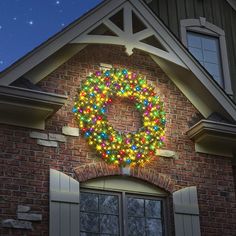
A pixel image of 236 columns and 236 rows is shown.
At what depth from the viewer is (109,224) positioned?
982cm

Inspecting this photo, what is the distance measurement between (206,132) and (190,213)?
1.40 metres

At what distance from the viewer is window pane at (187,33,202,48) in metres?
13.7

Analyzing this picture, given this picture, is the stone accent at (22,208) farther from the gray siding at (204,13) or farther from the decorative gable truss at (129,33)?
the gray siding at (204,13)

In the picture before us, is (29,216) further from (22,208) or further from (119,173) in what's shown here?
(119,173)

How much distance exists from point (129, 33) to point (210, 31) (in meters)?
3.73

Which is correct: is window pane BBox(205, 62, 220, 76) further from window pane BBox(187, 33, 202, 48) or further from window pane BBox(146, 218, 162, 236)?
window pane BBox(146, 218, 162, 236)

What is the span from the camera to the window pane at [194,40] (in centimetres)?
1370

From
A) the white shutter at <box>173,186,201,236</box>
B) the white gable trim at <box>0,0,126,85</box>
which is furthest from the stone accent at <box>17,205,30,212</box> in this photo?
the white shutter at <box>173,186,201,236</box>

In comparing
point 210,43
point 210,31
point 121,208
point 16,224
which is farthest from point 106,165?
point 210,31

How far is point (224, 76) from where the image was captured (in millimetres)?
13555

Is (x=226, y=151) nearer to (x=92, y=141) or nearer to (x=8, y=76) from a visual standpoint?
(x=92, y=141)

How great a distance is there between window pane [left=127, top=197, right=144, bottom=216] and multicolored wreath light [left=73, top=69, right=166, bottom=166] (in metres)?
0.60

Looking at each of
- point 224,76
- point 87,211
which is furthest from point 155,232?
point 224,76

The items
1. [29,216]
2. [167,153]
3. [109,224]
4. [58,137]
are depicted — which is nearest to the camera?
[29,216]
